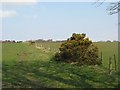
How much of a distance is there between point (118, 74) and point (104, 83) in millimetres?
5800

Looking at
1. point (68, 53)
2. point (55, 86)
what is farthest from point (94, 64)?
point (55, 86)

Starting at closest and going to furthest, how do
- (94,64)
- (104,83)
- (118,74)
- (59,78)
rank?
(104,83) < (59,78) < (118,74) < (94,64)

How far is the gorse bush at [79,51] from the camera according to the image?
40.8m

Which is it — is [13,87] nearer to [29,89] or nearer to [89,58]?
[29,89]

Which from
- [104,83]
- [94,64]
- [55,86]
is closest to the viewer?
[55,86]

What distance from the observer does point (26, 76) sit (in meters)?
28.0

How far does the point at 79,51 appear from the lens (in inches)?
1672

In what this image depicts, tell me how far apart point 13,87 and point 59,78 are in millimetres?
6136

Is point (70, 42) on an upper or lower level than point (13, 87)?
upper

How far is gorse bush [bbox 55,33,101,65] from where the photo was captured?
40.8 meters

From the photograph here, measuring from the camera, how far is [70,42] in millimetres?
44156

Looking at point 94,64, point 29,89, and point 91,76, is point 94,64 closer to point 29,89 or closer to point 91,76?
point 91,76

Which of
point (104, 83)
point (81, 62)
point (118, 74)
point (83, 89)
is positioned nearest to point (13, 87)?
point (83, 89)

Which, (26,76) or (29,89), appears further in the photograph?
(26,76)
